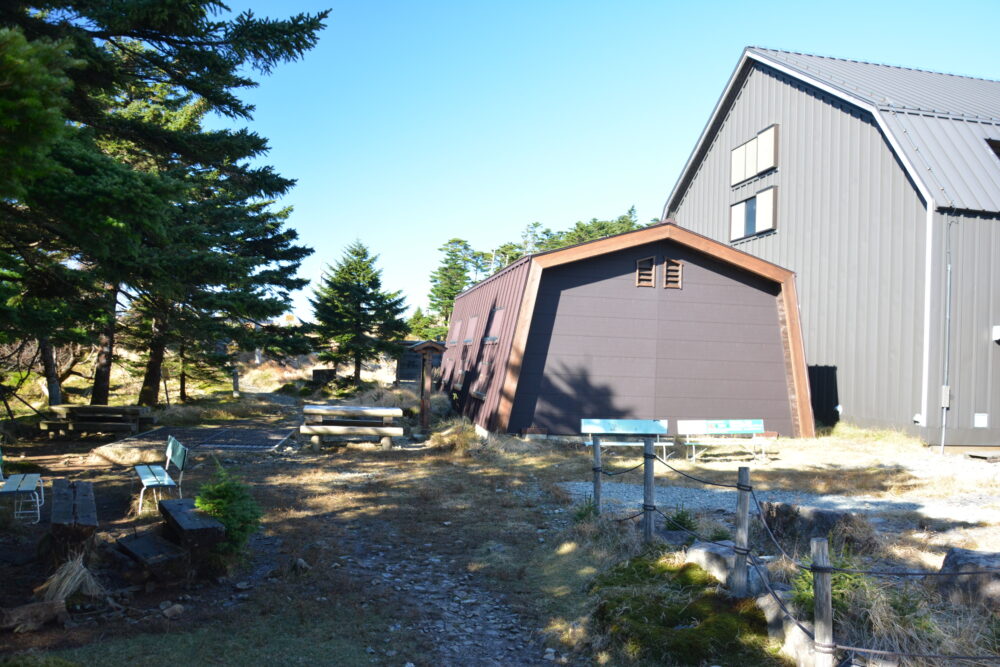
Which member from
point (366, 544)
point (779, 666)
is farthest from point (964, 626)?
point (366, 544)

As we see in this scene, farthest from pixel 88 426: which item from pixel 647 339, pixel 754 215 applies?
pixel 754 215

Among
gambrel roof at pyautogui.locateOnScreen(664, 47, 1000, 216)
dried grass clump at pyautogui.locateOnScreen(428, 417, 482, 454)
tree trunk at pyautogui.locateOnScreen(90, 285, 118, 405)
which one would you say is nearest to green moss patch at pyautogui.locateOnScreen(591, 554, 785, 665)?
dried grass clump at pyautogui.locateOnScreen(428, 417, 482, 454)

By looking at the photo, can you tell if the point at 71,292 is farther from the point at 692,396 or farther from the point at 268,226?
the point at 268,226

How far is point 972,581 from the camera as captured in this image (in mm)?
4500

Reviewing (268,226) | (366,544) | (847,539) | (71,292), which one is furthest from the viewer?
(268,226)

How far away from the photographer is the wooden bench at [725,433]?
13.4m

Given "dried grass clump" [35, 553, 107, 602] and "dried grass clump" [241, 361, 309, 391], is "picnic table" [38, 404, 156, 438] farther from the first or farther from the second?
"dried grass clump" [241, 361, 309, 391]

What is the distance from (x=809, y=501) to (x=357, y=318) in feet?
87.8

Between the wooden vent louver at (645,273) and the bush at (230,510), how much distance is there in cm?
1144

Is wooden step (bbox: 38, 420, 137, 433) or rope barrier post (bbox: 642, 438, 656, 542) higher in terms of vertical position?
rope barrier post (bbox: 642, 438, 656, 542)

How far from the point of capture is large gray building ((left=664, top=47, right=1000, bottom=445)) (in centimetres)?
1538

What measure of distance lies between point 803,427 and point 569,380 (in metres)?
5.97

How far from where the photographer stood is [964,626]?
3947mm

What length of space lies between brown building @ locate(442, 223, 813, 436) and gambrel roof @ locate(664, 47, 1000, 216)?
13.6 ft
